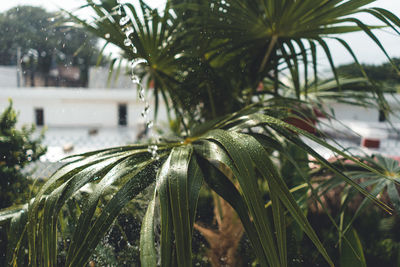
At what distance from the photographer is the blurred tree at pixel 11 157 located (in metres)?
1.07

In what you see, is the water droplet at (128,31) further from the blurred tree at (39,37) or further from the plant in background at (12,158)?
the plant in background at (12,158)

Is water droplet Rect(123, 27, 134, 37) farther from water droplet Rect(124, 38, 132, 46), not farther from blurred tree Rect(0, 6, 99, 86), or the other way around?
blurred tree Rect(0, 6, 99, 86)

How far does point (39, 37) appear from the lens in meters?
0.96

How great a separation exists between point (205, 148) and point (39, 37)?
761 millimetres

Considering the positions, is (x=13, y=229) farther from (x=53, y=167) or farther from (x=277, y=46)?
(x=277, y=46)

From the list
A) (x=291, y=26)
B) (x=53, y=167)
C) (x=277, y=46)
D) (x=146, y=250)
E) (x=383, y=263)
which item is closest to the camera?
(x=146, y=250)

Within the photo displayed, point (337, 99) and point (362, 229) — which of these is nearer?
point (337, 99)

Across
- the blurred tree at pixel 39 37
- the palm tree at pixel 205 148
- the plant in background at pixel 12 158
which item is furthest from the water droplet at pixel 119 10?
the plant in background at pixel 12 158

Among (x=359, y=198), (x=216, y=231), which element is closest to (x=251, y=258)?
(x=216, y=231)

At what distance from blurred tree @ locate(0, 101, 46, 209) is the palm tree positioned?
47 cm

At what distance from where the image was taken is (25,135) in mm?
1237

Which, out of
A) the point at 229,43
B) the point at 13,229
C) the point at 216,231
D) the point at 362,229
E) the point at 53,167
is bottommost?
the point at 362,229

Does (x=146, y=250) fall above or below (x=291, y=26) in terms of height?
below

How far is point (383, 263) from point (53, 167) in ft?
4.34
